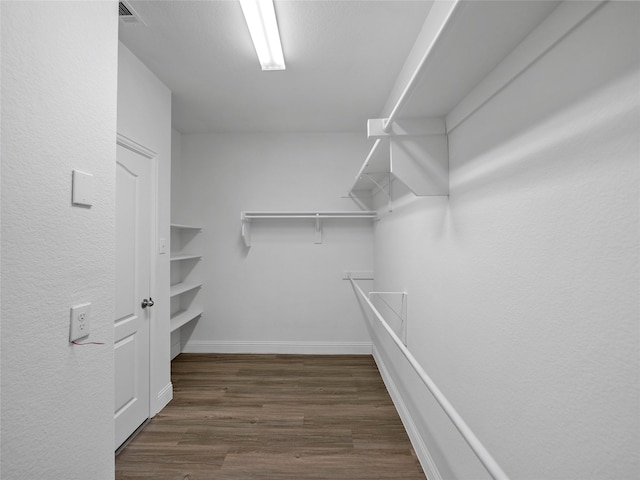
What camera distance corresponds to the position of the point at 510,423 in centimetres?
92

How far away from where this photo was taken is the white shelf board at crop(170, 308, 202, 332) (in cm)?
287

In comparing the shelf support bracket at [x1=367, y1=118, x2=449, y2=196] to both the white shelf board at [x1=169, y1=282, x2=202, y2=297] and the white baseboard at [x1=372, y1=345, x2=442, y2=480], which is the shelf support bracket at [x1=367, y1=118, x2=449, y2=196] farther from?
the white shelf board at [x1=169, y1=282, x2=202, y2=297]

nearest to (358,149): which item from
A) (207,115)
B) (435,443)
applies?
(207,115)

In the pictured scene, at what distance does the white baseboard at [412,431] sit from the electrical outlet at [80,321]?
1.66 m

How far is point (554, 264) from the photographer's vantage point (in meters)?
0.76

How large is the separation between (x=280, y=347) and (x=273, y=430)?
1344 millimetres

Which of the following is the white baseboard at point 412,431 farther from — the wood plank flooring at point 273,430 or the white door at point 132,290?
the white door at point 132,290

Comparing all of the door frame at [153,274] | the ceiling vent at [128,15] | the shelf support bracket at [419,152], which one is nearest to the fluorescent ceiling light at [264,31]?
the ceiling vent at [128,15]

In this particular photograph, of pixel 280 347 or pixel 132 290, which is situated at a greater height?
pixel 132 290

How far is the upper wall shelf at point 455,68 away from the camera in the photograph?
0.73 m

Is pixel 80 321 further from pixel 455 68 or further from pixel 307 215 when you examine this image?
pixel 307 215

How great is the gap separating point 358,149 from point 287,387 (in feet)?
8.11

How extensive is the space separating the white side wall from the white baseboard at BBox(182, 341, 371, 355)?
0.97 meters

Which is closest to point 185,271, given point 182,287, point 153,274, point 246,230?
point 182,287
